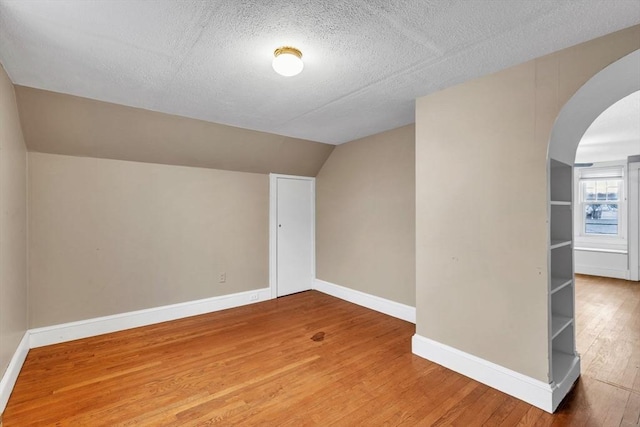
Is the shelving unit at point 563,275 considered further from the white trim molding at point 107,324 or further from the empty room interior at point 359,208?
the white trim molding at point 107,324

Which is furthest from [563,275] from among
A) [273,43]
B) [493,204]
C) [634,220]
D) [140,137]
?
[634,220]

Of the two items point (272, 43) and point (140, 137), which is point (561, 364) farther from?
point (140, 137)

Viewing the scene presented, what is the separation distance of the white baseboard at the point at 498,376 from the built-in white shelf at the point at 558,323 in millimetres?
334

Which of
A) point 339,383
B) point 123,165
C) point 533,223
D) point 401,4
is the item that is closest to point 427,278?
point 533,223

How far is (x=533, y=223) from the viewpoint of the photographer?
1.93m

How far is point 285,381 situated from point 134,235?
2.40 meters

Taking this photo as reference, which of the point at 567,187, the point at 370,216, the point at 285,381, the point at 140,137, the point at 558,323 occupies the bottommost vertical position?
the point at 285,381

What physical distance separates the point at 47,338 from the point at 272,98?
317cm

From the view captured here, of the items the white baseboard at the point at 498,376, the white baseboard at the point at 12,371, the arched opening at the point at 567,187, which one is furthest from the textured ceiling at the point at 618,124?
the white baseboard at the point at 12,371

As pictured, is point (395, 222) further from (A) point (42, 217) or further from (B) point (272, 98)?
(A) point (42, 217)

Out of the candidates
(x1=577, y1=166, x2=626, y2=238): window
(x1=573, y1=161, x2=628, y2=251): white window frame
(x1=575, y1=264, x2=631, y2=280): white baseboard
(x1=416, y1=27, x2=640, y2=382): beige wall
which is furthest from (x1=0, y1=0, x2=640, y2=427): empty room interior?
(x1=577, y1=166, x2=626, y2=238): window

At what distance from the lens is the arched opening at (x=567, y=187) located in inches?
70.1

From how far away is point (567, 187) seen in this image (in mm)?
2340

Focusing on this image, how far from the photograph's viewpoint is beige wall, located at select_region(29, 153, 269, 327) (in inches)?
111
